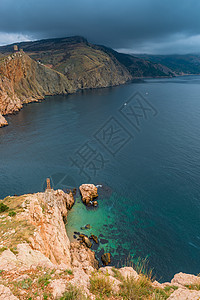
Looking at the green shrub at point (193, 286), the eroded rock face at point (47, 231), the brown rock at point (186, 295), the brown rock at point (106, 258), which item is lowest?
the brown rock at point (106, 258)

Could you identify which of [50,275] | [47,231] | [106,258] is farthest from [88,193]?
[50,275]

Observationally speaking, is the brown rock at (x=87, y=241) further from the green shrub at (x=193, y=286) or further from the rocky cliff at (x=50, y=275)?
the green shrub at (x=193, y=286)

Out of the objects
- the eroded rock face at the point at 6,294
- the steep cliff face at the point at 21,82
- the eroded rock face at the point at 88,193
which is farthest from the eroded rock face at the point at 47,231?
the steep cliff face at the point at 21,82

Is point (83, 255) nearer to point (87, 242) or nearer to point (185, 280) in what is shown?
point (87, 242)

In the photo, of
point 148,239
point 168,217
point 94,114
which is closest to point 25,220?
point 148,239

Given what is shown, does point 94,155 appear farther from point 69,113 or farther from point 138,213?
point 69,113

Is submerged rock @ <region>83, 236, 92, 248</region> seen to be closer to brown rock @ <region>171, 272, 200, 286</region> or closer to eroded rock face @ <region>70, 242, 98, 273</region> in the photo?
eroded rock face @ <region>70, 242, 98, 273</region>
